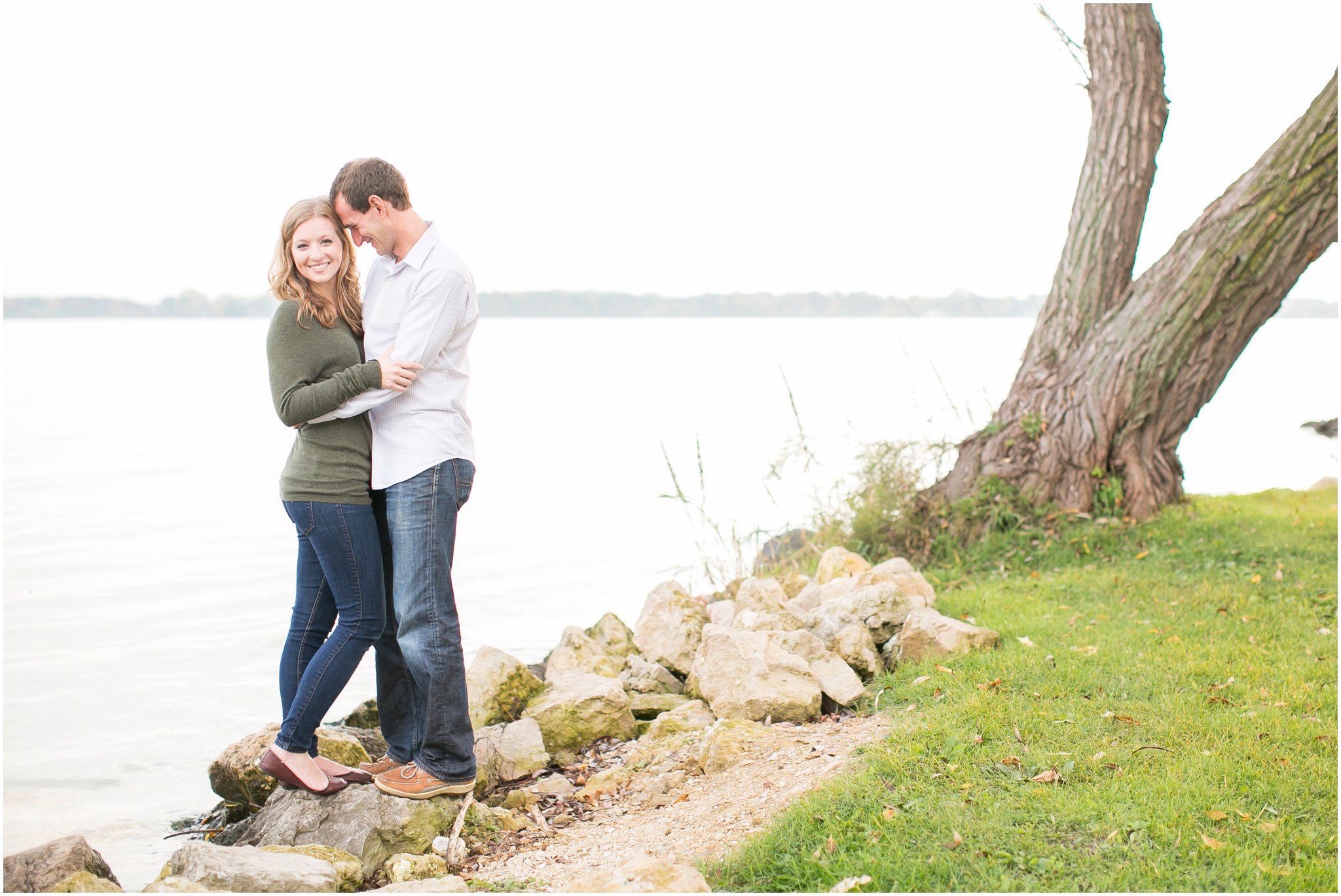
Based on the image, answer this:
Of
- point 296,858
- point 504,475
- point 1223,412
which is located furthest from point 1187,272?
point 1223,412

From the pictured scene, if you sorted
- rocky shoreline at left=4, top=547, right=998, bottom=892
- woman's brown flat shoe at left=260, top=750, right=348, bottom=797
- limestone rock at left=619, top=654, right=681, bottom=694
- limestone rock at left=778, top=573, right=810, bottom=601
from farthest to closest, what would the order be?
limestone rock at left=778, top=573, right=810, bottom=601 → limestone rock at left=619, top=654, right=681, bottom=694 → woman's brown flat shoe at left=260, top=750, right=348, bottom=797 → rocky shoreline at left=4, top=547, right=998, bottom=892

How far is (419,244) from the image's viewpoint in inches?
138

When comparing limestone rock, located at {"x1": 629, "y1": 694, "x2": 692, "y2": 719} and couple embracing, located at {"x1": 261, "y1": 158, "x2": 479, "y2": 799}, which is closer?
couple embracing, located at {"x1": 261, "y1": 158, "x2": 479, "y2": 799}

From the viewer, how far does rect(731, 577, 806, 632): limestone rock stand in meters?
5.14

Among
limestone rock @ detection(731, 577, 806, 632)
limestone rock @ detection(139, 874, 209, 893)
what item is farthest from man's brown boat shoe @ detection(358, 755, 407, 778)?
limestone rock @ detection(731, 577, 806, 632)

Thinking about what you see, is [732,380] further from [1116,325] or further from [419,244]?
[419,244]

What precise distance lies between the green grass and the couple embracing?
1.45 metres

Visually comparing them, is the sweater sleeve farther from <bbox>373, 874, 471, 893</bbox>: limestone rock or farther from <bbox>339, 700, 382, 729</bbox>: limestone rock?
<bbox>339, 700, 382, 729</bbox>: limestone rock

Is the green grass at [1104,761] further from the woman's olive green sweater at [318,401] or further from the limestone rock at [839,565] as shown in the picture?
the woman's olive green sweater at [318,401]

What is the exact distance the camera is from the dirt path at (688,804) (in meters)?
3.16

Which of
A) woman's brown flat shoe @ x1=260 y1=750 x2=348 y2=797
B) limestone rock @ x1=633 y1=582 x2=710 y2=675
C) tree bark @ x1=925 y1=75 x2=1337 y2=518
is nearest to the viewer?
woman's brown flat shoe @ x1=260 y1=750 x2=348 y2=797

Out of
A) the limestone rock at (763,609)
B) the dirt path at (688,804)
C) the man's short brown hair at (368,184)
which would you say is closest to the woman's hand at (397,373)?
the man's short brown hair at (368,184)

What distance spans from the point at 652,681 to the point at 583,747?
0.68 meters

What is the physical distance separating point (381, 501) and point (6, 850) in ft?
9.29
